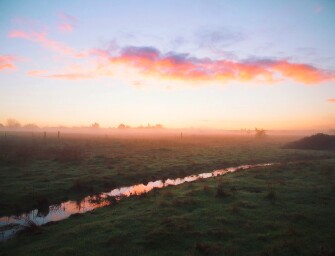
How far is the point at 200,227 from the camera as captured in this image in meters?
15.2

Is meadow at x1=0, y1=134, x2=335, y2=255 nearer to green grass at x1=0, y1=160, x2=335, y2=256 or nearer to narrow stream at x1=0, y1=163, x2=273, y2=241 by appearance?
green grass at x1=0, y1=160, x2=335, y2=256

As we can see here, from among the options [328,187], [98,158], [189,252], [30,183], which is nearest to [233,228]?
[189,252]

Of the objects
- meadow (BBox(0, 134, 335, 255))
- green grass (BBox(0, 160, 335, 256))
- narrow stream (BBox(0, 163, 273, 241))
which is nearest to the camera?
green grass (BBox(0, 160, 335, 256))

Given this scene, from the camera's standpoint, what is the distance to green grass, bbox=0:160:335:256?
41.5 feet

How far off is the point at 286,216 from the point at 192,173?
2245 cm

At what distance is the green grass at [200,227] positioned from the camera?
1265 cm

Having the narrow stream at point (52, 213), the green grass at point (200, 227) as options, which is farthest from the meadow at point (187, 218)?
the narrow stream at point (52, 213)

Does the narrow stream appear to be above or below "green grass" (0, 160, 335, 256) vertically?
below

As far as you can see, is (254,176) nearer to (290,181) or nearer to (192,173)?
(290,181)

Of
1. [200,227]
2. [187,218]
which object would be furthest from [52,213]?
[200,227]

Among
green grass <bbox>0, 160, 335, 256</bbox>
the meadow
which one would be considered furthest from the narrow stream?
green grass <bbox>0, 160, 335, 256</bbox>

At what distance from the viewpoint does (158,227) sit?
15133 millimetres

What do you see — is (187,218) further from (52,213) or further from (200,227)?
(52,213)

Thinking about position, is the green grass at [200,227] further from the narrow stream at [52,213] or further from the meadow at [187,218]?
the narrow stream at [52,213]
